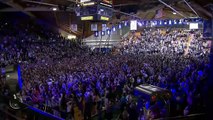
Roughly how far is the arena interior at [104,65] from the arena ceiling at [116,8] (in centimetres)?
9

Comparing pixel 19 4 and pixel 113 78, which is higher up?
pixel 19 4

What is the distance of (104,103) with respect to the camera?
11.2 m

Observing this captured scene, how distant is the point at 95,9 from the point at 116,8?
10.1 meters

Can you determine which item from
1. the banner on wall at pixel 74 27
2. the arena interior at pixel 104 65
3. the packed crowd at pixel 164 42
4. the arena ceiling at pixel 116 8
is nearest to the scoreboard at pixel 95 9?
the arena interior at pixel 104 65

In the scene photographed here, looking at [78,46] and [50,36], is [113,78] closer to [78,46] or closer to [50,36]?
[78,46]

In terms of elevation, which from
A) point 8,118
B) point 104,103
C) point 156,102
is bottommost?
point 104,103

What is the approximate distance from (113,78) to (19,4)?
16436 millimetres

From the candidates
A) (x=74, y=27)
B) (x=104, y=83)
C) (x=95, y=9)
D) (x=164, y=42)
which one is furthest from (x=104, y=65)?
(x=74, y=27)

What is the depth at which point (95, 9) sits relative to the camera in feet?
49.3

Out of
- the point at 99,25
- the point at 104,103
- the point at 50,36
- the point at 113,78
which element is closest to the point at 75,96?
the point at 104,103

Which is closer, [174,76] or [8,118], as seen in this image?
[8,118]

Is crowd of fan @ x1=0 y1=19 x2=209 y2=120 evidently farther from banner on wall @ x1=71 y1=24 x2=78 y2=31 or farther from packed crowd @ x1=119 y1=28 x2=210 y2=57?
packed crowd @ x1=119 y1=28 x2=210 y2=57

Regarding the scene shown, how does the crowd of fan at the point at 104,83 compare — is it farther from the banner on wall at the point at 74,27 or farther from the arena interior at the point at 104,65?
the banner on wall at the point at 74,27

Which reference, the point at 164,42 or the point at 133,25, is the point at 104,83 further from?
the point at 164,42
